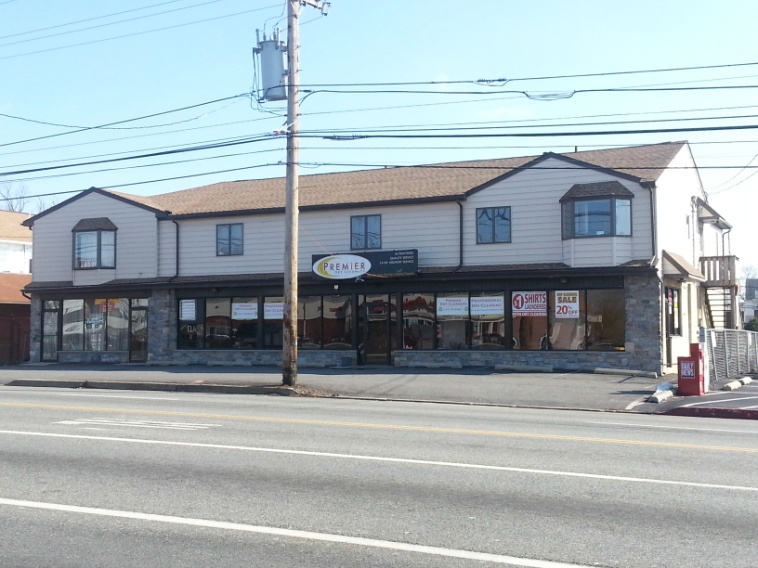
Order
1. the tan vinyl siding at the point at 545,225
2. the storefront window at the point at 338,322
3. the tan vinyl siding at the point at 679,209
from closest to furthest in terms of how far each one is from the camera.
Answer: the tan vinyl siding at the point at 545,225, the tan vinyl siding at the point at 679,209, the storefront window at the point at 338,322

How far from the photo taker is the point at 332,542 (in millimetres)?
6734

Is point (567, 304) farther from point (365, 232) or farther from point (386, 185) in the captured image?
point (386, 185)

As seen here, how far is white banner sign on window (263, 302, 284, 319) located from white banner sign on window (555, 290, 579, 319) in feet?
32.7

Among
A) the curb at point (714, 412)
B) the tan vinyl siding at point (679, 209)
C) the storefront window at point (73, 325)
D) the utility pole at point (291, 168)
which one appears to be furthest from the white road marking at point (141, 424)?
the storefront window at point (73, 325)

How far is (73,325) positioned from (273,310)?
9214mm

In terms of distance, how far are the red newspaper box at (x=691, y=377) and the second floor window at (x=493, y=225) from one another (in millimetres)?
8177

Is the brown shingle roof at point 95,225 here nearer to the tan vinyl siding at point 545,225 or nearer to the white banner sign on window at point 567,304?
the tan vinyl siding at point 545,225

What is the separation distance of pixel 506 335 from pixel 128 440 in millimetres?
17194

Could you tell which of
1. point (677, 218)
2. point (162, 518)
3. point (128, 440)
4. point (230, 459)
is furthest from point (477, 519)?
point (677, 218)

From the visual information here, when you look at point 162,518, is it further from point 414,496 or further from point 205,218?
point 205,218

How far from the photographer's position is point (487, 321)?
1090 inches

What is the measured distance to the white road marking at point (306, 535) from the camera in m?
6.25

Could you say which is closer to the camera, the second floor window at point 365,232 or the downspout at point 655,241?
the downspout at point 655,241

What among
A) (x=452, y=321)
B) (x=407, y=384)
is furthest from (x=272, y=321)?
(x=407, y=384)
